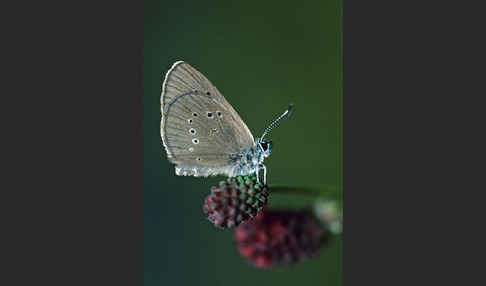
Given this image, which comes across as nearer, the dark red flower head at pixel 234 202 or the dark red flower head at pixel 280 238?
the dark red flower head at pixel 234 202

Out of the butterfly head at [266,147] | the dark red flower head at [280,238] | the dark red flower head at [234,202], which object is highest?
the butterfly head at [266,147]

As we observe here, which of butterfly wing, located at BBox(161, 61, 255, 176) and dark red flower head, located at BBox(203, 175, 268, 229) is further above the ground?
butterfly wing, located at BBox(161, 61, 255, 176)

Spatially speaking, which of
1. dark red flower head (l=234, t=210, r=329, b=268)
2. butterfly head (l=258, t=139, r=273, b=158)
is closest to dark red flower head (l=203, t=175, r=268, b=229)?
dark red flower head (l=234, t=210, r=329, b=268)

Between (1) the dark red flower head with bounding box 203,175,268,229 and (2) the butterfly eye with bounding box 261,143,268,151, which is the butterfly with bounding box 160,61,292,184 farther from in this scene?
(1) the dark red flower head with bounding box 203,175,268,229

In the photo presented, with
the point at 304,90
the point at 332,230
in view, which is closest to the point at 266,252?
the point at 332,230

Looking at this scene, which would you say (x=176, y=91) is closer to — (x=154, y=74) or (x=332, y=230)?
(x=154, y=74)

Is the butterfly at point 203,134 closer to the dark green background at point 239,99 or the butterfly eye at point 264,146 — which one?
the butterfly eye at point 264,146

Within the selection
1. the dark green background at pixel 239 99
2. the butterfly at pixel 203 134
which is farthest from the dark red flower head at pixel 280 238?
the dark green background at pixel 239 99
